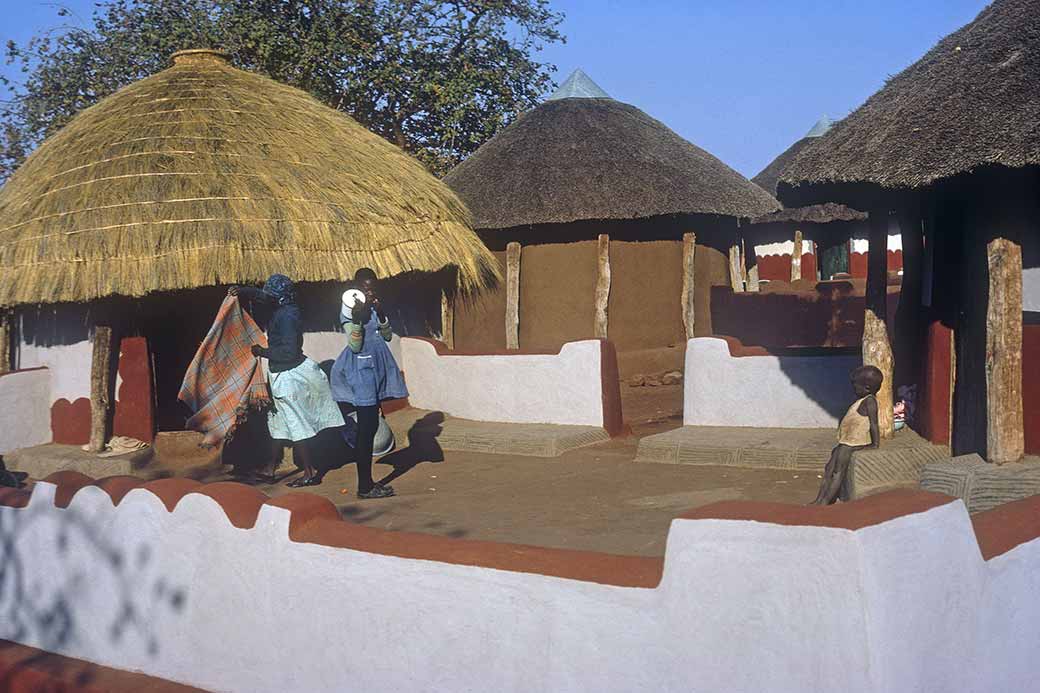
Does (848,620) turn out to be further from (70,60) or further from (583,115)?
(70,60)

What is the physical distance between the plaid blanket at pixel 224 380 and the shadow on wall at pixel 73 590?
343cm

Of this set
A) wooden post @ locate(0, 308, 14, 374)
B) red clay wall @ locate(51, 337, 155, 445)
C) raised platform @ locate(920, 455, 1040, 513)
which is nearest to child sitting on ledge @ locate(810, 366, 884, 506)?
raised platform @ locate(920, 455, 1040, 513)

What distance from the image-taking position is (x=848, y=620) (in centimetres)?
309

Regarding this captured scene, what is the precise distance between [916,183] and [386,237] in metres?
5.68

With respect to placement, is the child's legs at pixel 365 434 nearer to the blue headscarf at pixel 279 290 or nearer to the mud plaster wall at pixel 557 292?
the blue headscarf at pixel 279 290

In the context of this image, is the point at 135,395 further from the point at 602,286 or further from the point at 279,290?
the point at 602,286

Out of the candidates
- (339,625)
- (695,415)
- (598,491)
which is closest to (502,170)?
(695,415)

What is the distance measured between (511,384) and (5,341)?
221 inches

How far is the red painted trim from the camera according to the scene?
16.3ft

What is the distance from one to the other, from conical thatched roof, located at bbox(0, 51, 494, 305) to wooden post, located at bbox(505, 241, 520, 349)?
14.8ft

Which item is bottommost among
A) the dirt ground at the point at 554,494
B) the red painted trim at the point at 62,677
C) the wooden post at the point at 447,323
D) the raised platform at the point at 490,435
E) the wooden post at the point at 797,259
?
the red painted trim at the point at 62,677

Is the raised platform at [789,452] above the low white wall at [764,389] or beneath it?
beneath

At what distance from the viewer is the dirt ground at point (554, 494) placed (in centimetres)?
717

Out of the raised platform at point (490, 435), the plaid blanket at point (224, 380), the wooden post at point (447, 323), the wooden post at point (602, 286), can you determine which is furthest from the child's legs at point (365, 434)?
the wooden post at point (602, 286)
